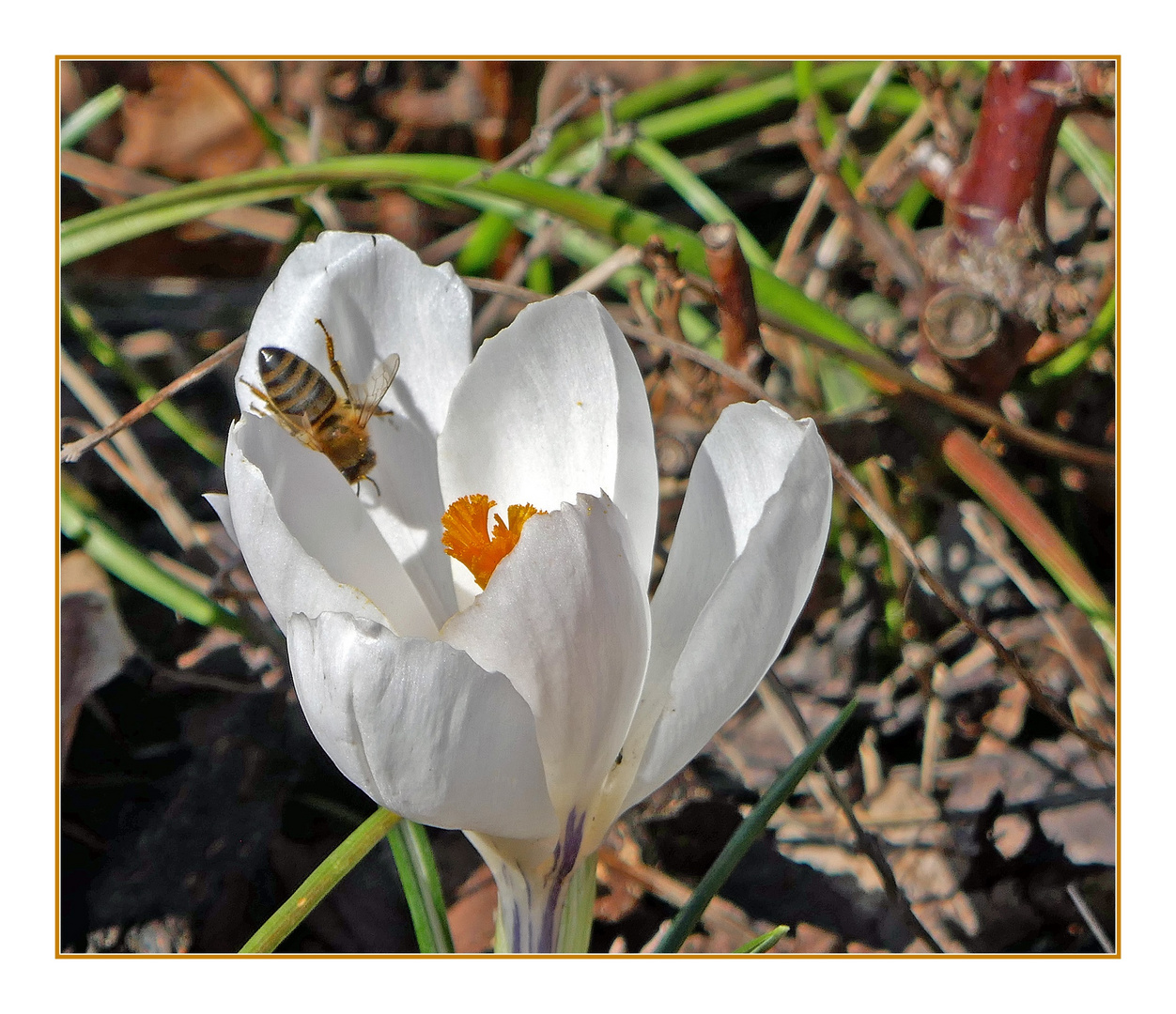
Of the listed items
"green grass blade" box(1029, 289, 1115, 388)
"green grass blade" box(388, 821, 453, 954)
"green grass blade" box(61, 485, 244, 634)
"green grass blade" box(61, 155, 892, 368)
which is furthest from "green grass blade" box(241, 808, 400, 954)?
"green grass blade" box(1029, 289, 1115, 388)

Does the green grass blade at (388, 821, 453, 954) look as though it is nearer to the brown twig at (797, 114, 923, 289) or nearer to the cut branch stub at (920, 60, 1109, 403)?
the cut branch stub at (920, 60, 1109, 403)

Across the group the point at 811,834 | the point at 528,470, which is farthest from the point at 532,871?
the point at 811,834

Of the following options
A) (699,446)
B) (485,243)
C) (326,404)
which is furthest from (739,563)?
(485,243)

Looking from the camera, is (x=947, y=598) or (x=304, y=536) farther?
(x=947, y=598)

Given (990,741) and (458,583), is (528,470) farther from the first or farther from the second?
(990,741)

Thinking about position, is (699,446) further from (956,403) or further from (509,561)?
(509,561)
